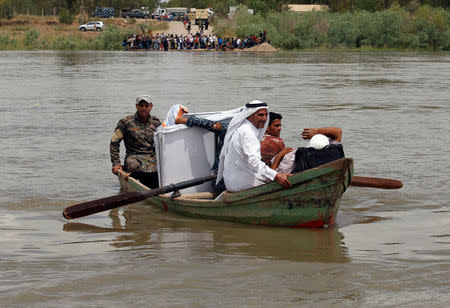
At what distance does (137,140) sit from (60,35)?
226 feet

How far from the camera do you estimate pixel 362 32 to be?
219 ft

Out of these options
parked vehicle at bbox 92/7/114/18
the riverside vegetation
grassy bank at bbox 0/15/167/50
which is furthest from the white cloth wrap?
parked vehicle at bbox 92/7/114/18

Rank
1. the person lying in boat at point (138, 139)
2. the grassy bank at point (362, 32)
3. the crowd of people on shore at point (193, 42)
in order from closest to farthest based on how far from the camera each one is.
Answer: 1. the person lying in boat at point (138, 139)
2. the crowd of people on shore at point (193, 42)
3. the grassy bank at point (362, 32)

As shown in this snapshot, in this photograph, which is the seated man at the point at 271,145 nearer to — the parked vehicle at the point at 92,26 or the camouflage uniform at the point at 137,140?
the camouflage uniform at the point at 137,140

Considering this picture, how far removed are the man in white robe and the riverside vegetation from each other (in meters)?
59.0

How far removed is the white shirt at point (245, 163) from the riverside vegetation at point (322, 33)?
194ft

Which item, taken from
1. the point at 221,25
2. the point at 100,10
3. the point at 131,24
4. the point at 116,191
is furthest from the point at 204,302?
the point at 100,10

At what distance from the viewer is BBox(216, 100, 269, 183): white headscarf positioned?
7684 mm

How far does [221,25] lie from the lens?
72250 mm

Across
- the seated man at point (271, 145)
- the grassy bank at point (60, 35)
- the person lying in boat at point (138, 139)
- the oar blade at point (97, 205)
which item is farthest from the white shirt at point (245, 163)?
the grassy bank at point (60, 35)

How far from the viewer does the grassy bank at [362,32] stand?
66.1 m

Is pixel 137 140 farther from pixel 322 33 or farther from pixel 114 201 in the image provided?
pixel 322 33

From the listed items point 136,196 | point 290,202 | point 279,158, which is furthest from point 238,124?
point 136,196

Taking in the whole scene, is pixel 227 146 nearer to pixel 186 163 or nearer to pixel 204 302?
pixel 186 163
